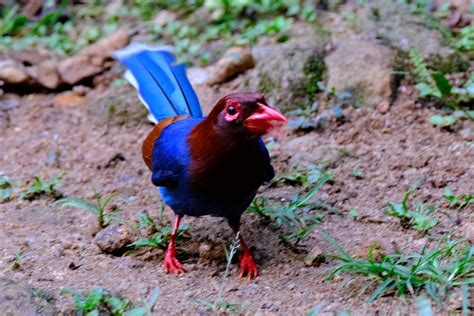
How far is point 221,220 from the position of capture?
4.31m

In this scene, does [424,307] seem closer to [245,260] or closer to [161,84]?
[245,260]

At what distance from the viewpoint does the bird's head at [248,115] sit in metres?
3.29

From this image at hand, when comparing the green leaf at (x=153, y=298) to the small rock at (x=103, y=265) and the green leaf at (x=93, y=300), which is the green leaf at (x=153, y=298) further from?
the small rock at (x=103, y=265)

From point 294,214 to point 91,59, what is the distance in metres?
2.92

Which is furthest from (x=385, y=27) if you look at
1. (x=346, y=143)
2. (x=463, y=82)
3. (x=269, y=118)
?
(x=269, y=118)

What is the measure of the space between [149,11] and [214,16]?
78 cm

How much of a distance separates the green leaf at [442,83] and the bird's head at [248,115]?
Result: 1.98m

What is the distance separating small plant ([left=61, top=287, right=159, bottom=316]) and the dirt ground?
62 mm

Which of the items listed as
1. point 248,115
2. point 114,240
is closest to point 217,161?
point 248,115

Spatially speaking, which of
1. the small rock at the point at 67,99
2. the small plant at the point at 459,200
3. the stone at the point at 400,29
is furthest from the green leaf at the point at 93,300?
the stone at the point at 400,29

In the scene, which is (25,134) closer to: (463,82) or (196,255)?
(196,255)

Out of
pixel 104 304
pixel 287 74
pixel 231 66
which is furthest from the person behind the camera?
pixel 231 66

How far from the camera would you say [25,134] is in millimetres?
5656

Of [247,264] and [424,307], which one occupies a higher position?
[424,307]
